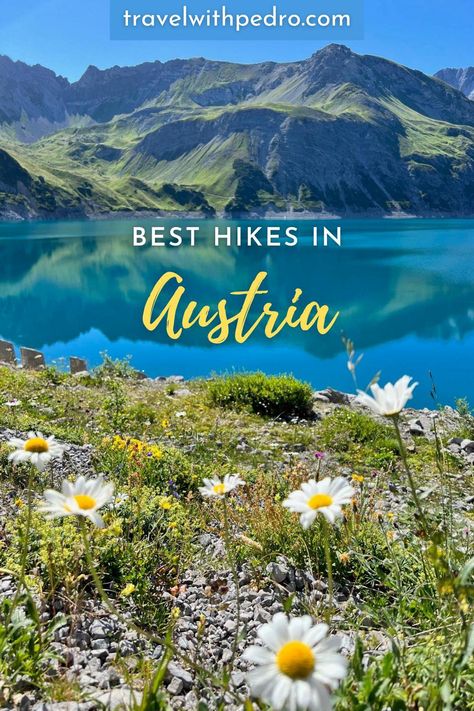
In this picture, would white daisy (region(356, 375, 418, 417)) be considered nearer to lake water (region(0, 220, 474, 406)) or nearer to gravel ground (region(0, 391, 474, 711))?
gravel ground (region(0, 391, 474, 711))

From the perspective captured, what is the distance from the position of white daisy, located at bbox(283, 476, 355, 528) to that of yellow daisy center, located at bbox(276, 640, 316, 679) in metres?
0.58

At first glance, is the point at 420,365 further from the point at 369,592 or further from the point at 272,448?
the point at 369,592

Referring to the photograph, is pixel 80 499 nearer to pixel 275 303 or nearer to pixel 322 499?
pixel 322 499

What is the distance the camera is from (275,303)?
45250mm

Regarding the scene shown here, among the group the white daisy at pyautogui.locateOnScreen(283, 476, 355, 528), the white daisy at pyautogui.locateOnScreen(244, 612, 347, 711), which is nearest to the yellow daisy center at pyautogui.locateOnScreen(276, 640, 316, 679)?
the white daisy at pyautogui.locateOnScreen(244, 612, 347, 711)

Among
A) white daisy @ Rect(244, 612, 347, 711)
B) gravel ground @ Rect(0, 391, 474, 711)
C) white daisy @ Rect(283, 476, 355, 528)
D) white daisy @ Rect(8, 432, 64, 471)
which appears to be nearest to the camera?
white daisy @ Rect(244, 612, 347, 711)

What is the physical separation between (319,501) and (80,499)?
928 millimetres

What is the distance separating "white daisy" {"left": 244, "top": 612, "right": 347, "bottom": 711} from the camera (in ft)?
4.61

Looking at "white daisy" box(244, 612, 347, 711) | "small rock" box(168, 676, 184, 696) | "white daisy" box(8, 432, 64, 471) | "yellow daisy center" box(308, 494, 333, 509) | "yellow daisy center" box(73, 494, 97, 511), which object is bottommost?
"small rock" box(168, 676, 184, 696)

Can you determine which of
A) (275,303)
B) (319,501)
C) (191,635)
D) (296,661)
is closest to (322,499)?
(319,501)

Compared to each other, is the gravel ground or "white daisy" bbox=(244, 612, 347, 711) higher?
"white daisy" bbox=(244, 612, 347, 711)

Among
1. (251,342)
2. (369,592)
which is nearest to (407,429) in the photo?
(369,592)

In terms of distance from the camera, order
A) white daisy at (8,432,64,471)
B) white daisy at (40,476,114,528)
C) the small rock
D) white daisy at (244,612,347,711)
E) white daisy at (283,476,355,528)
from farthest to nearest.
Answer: the small rock
white daisy at (8,432,64,471)
white daisy at (283,476,355,528)
white daisy at (40,476,114,528)
white daisy at (244,612,347,711)

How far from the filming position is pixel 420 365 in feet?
88.5
